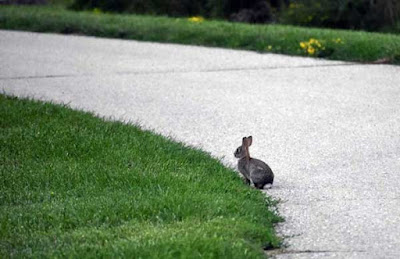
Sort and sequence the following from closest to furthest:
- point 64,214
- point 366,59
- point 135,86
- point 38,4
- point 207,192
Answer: point 64,214 → point 207,192 → point 135,86 → point 366,59 → point 38,4

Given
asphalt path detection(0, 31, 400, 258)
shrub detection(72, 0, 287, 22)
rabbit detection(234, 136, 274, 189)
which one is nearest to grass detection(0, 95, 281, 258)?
rabbit detection(234, 136, 274, 189)

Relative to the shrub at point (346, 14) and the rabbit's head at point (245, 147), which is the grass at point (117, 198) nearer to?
the rabbit's head at point (245, 147)

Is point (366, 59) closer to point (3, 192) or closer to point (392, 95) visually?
point (392, 95)

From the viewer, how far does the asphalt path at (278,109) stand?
596cm

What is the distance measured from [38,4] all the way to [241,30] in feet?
26.8

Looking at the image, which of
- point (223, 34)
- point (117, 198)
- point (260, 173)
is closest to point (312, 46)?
point (223, 34)

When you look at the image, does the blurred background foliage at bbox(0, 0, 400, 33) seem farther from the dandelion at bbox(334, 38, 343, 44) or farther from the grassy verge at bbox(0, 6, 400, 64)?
the dandelion at bbox(334, 38, 343, 44)

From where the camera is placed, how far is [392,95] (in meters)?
10.1

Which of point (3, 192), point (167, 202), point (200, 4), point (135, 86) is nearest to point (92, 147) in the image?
point (3, 192)

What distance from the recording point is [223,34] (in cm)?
1376

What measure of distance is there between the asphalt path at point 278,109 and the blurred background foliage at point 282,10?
3758 mm

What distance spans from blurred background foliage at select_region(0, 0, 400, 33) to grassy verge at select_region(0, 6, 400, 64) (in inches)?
73.5

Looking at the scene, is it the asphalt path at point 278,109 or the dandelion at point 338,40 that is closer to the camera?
the asphalt path at point 278,109

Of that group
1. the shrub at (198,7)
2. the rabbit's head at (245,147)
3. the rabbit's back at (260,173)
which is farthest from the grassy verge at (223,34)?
the rabbit's back at (260,173)
